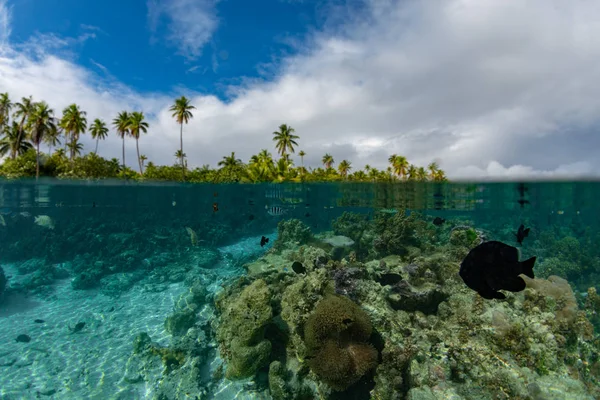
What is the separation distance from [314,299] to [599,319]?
37.0 feet

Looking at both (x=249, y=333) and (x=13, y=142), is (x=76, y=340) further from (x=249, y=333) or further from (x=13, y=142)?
(x=13, y=142)

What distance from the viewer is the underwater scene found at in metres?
6.65

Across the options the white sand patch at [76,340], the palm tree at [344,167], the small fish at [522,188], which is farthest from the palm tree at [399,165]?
the white sand patch at [76,340]

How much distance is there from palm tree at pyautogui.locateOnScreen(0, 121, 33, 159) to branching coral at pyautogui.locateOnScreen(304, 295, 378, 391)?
154 feet

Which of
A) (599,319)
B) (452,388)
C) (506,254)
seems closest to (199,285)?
(452,388)

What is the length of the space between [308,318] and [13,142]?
1862 inches

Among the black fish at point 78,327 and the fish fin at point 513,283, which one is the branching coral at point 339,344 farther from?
the black fish at point 78,327

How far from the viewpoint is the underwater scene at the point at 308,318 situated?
6652mm

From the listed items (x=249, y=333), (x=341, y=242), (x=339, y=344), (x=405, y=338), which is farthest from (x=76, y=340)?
(x=341, y=242)

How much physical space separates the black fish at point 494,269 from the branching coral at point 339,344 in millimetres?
3935

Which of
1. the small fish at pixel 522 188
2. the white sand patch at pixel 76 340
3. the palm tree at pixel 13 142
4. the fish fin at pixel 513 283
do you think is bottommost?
the white sand patch at pixel 76 340

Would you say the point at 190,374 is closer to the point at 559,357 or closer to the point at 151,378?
the point at 151,378

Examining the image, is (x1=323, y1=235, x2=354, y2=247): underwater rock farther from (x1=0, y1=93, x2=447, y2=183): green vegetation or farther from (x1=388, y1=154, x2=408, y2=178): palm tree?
(x1=388, y1=154, x2=408, y2=178): palm tree

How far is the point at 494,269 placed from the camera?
3172 millimetres
